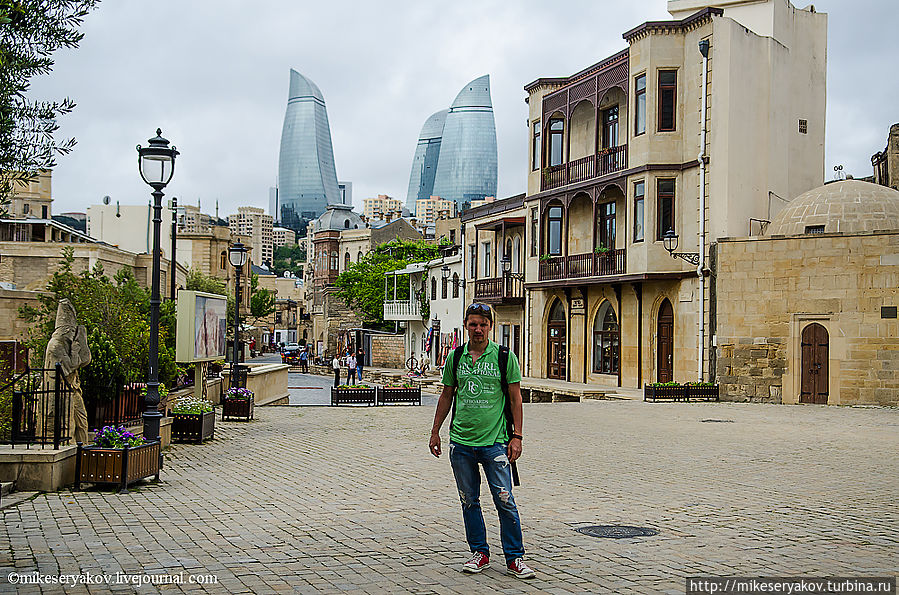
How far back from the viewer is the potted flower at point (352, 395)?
94.9 feet

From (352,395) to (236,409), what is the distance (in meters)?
7.92

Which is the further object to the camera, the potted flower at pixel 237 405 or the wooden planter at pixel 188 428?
the potted flower at pixel 237 405

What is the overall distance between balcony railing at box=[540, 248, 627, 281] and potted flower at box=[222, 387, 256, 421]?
17.1 metres

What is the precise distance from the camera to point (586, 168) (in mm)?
37531

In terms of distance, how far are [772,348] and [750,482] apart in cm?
1812

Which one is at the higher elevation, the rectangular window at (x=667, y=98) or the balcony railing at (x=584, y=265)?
the rectangular window at (x=667, y=98)

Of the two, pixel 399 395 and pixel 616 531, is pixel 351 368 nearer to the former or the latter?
pixel 399 395

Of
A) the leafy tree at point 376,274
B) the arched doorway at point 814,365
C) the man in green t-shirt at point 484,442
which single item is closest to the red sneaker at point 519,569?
the man in green t-shirt at point 484,442

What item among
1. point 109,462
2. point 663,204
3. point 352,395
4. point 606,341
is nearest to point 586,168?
point 663,204

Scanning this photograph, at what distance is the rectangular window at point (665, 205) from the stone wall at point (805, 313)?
3550 millimetres

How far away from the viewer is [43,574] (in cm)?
670

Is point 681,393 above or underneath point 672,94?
underneath

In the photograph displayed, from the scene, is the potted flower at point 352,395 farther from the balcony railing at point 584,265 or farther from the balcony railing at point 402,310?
the balcony railing at point 402,310

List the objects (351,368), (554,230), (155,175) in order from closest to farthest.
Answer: (155,175) → (554,230) → (351,368)
